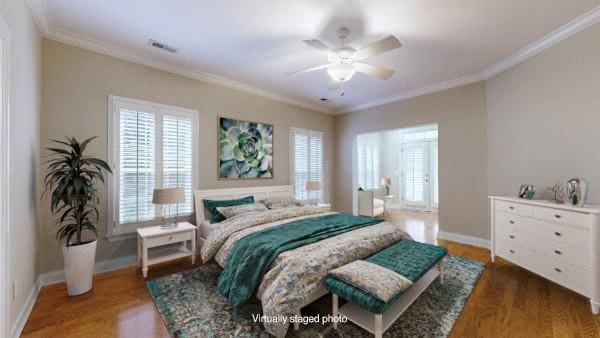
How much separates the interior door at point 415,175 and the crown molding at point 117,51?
16.8 ft

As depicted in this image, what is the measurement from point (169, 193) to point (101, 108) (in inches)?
53.3

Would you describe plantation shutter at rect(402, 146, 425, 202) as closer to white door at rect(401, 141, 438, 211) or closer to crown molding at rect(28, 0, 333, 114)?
white door at rect(401, 141, 438, 211)

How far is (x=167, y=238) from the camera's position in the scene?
10.0ft

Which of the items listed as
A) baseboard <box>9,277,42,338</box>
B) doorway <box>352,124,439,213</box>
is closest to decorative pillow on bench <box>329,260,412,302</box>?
baseboard <box>9,277,42,338</box>

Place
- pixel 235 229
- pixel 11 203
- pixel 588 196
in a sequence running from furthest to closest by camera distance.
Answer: pixel 235 229 < pixel 588 196 < pixel 11 203

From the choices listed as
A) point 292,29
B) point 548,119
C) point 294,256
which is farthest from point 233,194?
point 548,119

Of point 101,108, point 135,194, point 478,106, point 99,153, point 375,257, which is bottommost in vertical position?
point 375,257

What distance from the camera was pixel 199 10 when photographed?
2352mm

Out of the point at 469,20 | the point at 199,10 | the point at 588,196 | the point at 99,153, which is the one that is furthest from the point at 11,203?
the point at 588,196

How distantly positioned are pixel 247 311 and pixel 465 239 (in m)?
3.88

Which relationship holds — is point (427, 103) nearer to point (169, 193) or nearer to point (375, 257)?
point (375, 257)

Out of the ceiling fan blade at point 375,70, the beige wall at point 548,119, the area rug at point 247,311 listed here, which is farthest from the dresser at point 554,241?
the ceiling fan blade at point 375,70

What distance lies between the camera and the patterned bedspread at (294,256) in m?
1.81

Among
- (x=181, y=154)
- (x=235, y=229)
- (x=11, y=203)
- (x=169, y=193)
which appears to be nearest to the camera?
(x=11, y=203)
